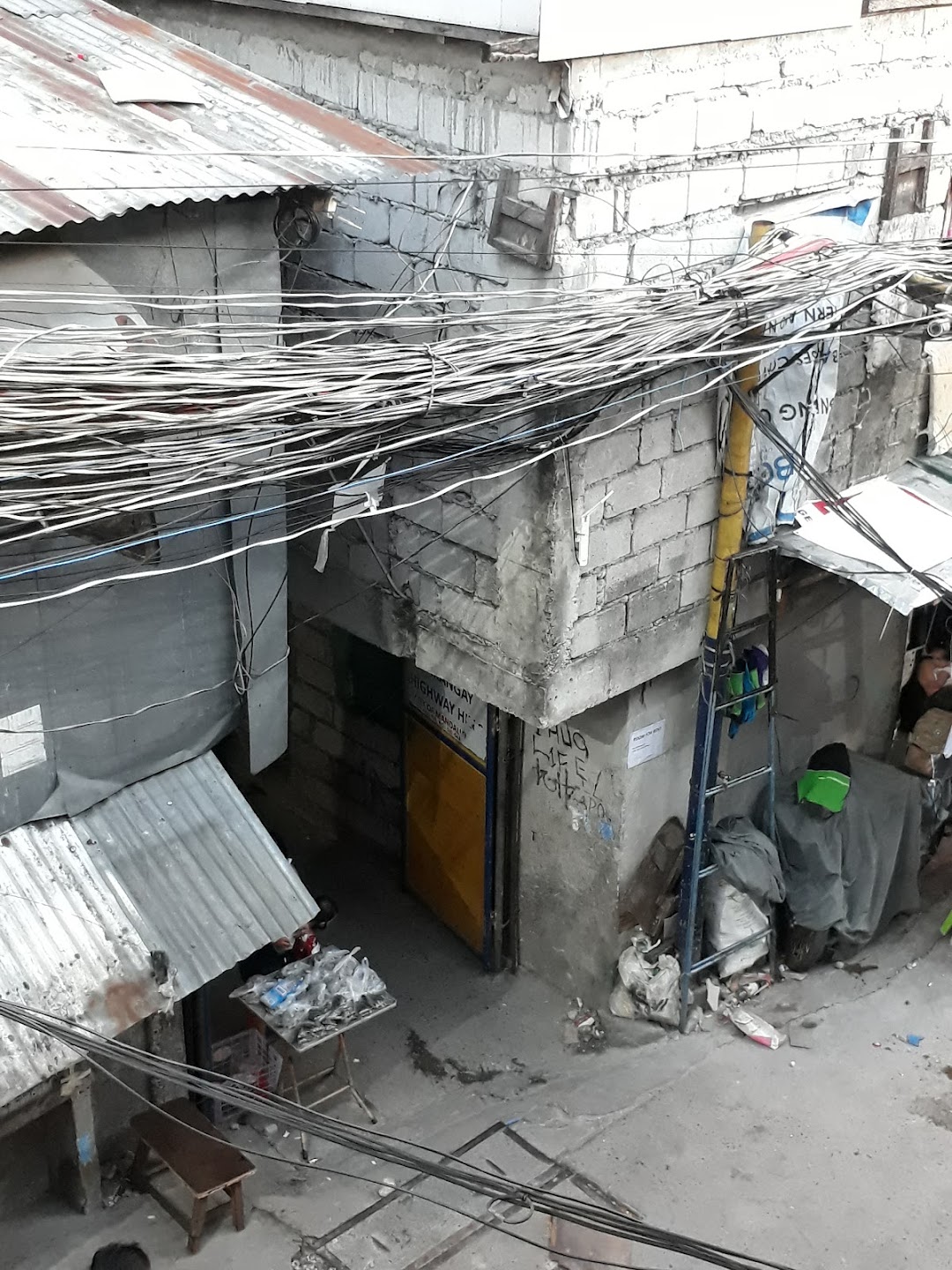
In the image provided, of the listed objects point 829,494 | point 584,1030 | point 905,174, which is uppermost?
point 905,174

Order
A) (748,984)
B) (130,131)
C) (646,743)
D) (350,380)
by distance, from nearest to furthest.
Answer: (350,380)
(130,131)
(646,743)
(748,984)

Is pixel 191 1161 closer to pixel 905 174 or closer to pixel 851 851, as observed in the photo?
pixel 851 851

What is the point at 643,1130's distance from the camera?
777cm

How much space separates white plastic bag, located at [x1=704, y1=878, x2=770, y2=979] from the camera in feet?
27.9

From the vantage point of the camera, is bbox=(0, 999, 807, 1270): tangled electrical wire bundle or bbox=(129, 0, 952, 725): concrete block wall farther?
bbox=(129, 0, 952, 725): concrete block wall

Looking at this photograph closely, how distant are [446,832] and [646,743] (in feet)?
6.06

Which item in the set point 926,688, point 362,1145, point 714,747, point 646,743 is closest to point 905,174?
point 714,747

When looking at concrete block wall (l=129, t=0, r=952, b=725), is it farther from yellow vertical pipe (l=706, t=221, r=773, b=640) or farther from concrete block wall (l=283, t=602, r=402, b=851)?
concrete block wall (l=283, t=602, r=402, b=851)

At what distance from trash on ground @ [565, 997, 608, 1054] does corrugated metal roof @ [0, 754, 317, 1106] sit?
2.61 metres

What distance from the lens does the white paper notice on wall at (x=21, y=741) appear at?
599 cm

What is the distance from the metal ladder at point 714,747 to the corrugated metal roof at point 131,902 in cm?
244

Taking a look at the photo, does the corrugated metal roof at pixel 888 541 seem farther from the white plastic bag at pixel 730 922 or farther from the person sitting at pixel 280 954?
the person sitting at pixel 280 954

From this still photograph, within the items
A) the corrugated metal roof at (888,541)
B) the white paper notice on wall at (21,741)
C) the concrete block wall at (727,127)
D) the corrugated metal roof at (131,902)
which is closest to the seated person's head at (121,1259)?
the corrugated metal roof at (131,902)

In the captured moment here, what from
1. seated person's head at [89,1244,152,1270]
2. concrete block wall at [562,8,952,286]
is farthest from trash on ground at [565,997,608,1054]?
concrete block wall at [562,8,952,286]
